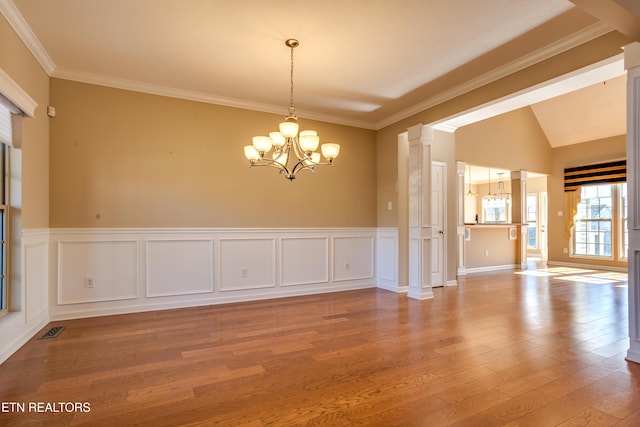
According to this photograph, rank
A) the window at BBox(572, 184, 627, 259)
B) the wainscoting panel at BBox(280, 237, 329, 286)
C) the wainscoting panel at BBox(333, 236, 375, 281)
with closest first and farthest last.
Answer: the wainscoting panel at BBox(280, 237, 329, 286) < the wainscoting panel at BBox(333, 236, 375, 281) < the window at BBox(572, 184, 627, 259)

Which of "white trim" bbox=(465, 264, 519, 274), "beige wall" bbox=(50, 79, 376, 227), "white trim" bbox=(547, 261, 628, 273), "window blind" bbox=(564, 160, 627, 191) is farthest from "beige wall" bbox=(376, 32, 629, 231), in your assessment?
"white trim" bbox=(547, 261, 628, 273)

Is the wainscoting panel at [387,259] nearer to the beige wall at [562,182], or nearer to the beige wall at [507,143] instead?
the beige wall at [507,143]

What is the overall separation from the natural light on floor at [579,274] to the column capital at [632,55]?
15.4 ft

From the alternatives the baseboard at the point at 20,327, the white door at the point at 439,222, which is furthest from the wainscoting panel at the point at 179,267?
the white door at the point at 439,222

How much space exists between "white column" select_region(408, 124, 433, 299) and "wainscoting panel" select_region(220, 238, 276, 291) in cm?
202

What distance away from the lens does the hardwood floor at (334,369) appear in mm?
1831

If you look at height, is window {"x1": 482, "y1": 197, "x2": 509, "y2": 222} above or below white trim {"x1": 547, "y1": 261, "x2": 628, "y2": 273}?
above

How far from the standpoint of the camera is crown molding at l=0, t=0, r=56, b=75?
8.07 feet

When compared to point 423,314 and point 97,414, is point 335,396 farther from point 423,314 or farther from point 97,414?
point 423,314

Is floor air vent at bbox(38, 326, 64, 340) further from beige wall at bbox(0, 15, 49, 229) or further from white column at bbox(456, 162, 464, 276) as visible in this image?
white column at bbox(456, 162, 464, 276)

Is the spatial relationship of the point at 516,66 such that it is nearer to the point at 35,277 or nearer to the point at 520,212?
the point at 35,277

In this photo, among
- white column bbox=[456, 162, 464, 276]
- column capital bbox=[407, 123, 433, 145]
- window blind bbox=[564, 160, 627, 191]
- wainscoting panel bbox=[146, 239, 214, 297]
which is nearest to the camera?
wainscoting panel bbox=[146, 239, 214, 297]

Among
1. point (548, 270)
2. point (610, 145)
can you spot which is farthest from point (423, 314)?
point (610, 145)

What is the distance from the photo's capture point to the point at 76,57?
325 centimetres
